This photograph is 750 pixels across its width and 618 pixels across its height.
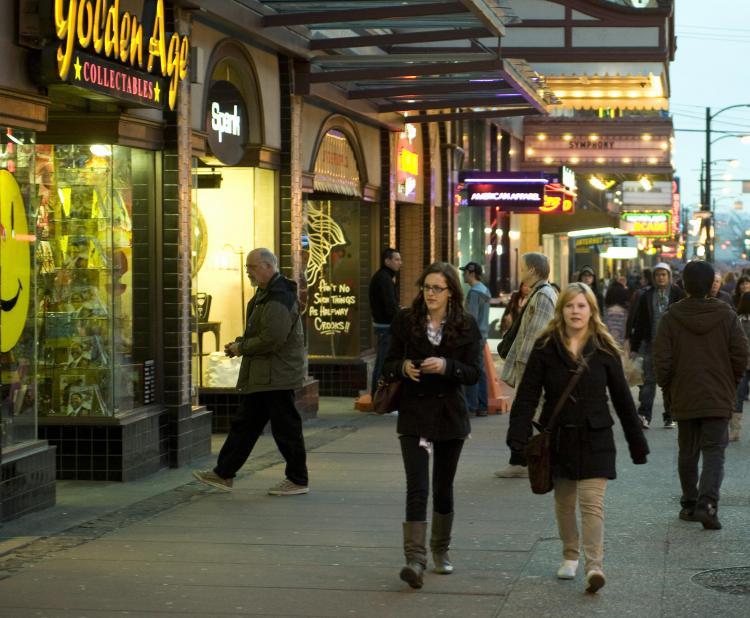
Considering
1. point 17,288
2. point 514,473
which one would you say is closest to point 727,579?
point 514,473

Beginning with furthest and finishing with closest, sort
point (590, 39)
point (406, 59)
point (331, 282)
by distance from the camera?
point (590, 39), point (331, 282), point (406, 59)

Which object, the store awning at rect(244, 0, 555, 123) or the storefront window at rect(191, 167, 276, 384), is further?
the storefront window at rect(191, 167, 276, 384)

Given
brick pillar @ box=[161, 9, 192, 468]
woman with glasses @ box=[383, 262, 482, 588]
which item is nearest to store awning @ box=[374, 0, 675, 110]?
brick pillar @ box=[161, 9, 192, 468]

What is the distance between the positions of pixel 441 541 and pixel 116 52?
4.54 meters

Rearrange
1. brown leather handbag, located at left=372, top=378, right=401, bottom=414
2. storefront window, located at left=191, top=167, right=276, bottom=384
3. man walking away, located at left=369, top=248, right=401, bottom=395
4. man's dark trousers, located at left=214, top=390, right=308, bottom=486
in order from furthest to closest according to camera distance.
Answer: man walking away, located at left=369, top=248, right=401, bottom=395 < storefront window, located at left=191, top=167, right=276, bottom=384 < man's dark trousers, located at left=214, top=390, right=308, bottom=486 < brown leather handbag, located at left=372, top=378, right=401, bottom=414

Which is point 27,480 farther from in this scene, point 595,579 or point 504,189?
point 504,189

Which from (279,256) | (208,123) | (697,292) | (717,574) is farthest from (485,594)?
(279,256)

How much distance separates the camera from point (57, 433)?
38.4ft

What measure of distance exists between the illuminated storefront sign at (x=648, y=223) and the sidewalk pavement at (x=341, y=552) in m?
45.4

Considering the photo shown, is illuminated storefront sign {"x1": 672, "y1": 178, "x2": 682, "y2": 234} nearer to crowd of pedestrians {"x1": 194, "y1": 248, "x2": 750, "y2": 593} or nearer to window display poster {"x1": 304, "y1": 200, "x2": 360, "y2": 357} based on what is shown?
window display poster {"x1": 304, "y1": 200, "x2": 360, "y2": 357}

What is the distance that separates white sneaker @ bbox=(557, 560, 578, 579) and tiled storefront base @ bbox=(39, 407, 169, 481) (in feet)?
14.9

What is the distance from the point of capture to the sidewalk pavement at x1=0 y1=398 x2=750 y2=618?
744 cm

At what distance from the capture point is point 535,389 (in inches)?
310

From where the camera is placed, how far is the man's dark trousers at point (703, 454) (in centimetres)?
962
